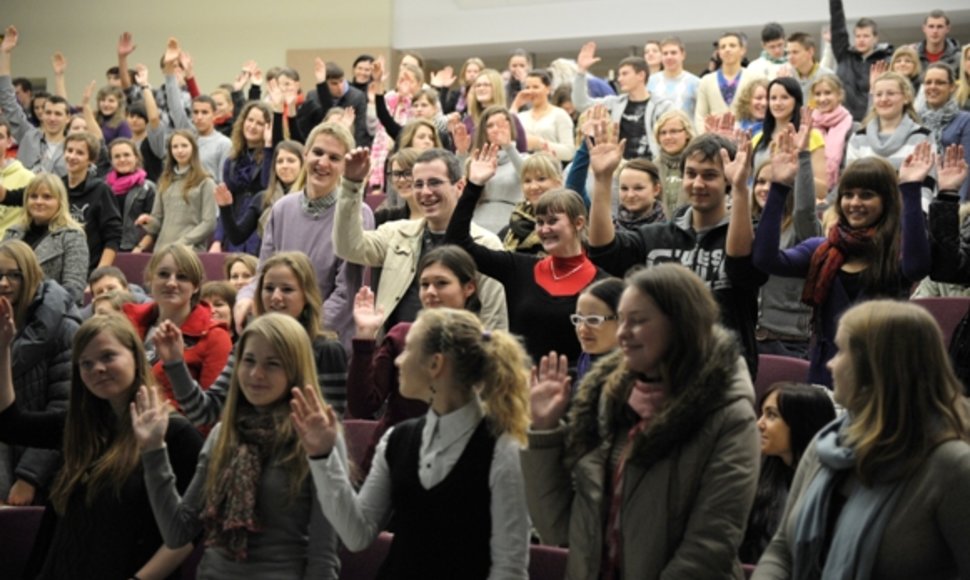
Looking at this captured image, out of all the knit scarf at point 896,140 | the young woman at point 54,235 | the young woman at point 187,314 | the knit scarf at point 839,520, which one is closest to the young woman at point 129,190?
the young woman at point 54,235

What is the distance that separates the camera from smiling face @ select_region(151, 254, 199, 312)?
156 inches

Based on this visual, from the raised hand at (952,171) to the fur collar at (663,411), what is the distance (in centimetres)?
123

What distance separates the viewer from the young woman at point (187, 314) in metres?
3.83

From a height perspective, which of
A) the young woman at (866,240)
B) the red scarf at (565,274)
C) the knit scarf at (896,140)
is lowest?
the red scarf at (565,274)

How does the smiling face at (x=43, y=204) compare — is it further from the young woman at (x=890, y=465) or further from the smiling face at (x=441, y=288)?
the young woman at (x=890, y=465)

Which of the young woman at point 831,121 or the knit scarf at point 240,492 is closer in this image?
the knit scarf at point 240,492

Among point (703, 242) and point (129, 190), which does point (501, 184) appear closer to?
point (703, 242)

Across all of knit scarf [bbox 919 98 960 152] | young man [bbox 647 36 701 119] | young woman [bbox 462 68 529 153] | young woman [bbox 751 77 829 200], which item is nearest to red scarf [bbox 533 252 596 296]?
young woman [bbox 751 77 829 200]

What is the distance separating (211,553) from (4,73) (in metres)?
5.76

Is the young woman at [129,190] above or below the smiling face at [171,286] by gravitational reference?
above

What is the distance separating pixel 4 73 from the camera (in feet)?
25.4

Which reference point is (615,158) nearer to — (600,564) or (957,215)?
(957,215)

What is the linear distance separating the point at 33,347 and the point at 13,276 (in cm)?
25

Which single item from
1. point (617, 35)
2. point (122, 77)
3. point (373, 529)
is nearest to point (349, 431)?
point (373, 529)
